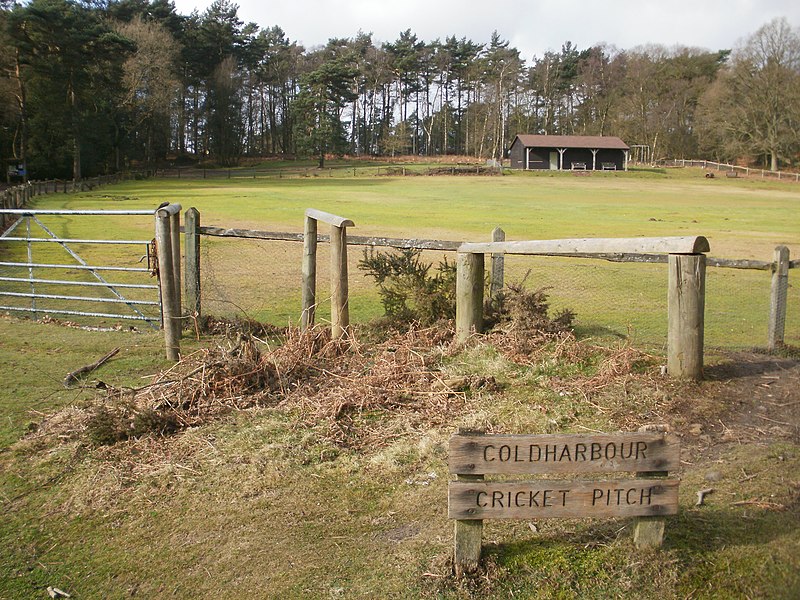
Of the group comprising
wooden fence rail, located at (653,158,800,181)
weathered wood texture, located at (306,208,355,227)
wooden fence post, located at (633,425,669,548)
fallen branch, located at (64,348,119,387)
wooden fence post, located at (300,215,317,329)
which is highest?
wooden fence rail, located at (653,158,800,181)

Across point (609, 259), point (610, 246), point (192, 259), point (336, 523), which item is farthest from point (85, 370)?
point (609, 259)

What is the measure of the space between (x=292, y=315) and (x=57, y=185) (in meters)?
46.9

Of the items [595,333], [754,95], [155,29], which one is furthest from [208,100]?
[595,333]

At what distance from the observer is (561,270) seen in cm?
1530

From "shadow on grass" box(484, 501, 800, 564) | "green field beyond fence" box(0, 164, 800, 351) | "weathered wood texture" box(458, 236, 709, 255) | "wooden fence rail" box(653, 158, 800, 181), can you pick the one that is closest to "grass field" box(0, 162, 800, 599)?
"shadow on grass" box(484, 501, 800, 564)

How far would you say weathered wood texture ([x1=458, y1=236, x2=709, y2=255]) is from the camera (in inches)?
239

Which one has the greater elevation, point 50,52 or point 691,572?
point 50,52

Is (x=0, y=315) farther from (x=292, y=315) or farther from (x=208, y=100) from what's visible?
(x=208, y=100)

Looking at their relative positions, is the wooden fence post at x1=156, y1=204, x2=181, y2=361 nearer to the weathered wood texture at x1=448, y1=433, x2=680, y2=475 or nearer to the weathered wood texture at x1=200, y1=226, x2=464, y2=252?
the weathered wood texture at x1=200, y1=226, x2=464, y2=252

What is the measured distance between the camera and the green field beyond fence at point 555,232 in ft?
40.1

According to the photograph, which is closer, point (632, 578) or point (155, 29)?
point (632, 578)

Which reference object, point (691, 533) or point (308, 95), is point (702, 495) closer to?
point (691, 533)

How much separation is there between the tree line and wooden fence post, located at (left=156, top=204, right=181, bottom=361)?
150ft

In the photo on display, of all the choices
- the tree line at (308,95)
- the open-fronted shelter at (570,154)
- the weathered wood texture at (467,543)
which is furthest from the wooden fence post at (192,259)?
the open-fronted shelter at (570,154)
